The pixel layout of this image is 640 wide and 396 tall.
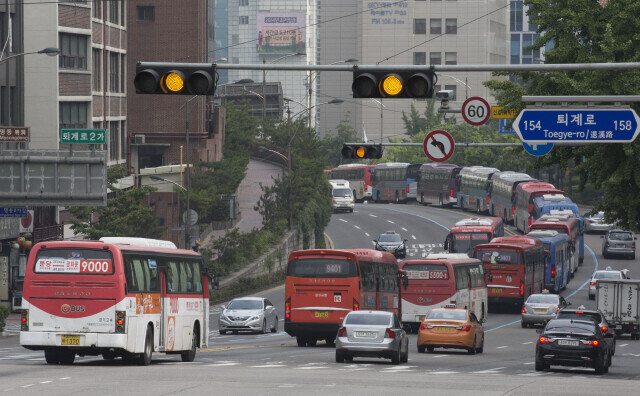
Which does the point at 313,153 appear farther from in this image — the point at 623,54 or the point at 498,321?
the point at 623,54

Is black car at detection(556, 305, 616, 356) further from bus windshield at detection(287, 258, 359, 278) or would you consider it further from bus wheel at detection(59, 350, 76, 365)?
bus wheel at detection(59, 350, 76, 365)

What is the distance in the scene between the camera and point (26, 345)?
25.7m

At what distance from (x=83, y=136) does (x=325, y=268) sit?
1357 cm

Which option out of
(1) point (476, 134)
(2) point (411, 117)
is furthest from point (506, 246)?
(2) point (411, 117)

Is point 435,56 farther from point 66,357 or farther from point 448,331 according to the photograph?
point 66,357

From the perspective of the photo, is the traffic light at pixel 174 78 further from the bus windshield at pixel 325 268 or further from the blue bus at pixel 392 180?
the blue bus at pixel 392 180

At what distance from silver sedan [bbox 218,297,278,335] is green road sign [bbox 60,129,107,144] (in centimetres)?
858

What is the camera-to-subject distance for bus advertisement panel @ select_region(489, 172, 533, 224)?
91.2 meters

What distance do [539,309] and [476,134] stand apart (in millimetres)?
75721

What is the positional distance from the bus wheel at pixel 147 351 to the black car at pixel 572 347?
9827 mm

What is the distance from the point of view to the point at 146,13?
8150 centimetres

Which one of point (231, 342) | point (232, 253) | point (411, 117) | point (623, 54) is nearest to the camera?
point (623, 54)

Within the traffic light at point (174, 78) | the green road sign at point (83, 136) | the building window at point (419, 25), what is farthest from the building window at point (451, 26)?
the traffic light at point (174, 78)

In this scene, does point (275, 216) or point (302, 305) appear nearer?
point (302, 305)
